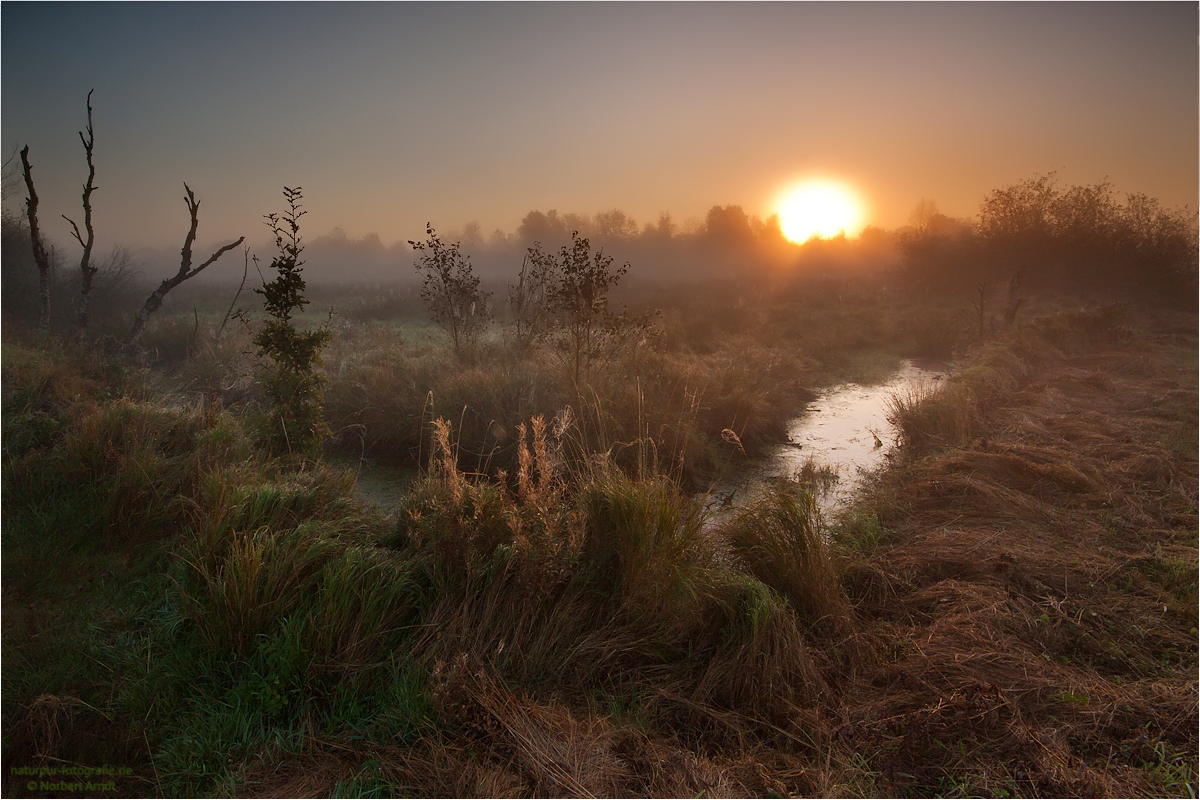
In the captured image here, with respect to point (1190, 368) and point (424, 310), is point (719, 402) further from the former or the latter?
point (424, 310)

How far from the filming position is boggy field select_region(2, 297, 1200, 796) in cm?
262

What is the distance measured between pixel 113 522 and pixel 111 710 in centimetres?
198

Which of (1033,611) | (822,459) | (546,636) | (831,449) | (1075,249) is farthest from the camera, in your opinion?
(1075,249)

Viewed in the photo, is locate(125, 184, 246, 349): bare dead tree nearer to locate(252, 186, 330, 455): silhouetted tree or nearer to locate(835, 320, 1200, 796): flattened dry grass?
locate(252, 186, 330, 455): silhouetted tree

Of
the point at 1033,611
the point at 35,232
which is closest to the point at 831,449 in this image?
the point at 1033,611

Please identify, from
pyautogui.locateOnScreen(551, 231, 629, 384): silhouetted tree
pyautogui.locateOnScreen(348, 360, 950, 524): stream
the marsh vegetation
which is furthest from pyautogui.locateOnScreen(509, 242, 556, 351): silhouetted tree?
the marsh vegetation

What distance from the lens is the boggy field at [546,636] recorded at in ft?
8.61

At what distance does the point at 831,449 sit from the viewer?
8906 mm

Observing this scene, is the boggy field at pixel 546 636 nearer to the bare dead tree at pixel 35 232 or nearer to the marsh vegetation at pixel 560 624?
the marsh vegetation at pixel 560 624

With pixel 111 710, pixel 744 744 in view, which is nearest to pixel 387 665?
pixel 111 710

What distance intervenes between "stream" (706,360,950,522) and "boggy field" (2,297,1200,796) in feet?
4.19

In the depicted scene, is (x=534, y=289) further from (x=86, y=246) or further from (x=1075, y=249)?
(x=1075, y=249)

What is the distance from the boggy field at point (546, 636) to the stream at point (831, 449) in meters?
1.28

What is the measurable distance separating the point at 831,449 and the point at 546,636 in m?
6.80
